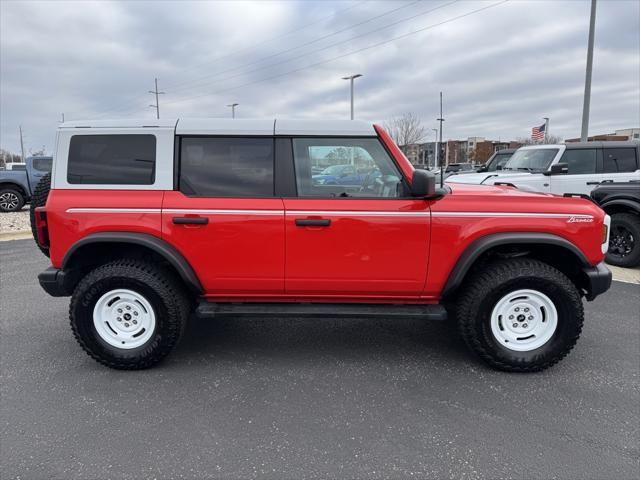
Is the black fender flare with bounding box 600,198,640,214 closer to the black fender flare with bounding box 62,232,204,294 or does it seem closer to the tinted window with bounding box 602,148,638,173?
the tinted window with bounding box 602,148,638,173

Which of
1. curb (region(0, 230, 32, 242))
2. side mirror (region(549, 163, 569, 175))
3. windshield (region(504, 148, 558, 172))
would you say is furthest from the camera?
curb (region(0, 230, 32, 242))

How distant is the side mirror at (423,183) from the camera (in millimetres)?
3014

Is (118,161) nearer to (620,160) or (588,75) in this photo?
(620,160)

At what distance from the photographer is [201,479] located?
2.19 m

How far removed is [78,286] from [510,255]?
10.8 ft

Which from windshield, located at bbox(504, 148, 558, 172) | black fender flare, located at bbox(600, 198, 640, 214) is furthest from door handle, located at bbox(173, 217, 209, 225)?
windshield, located at bbox(504, 148, 558, 172)

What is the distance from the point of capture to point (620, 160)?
28.2 feet

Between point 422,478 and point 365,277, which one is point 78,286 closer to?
point 365,277

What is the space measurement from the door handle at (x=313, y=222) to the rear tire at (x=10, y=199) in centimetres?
1293

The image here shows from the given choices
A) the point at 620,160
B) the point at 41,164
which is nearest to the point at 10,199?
the point at 41,164

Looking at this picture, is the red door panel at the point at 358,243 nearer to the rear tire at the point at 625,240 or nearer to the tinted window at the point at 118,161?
the tinted window at the point at 118,161

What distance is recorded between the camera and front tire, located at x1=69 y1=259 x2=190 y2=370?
325 centimetres

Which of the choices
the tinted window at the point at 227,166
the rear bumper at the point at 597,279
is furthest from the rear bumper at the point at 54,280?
the rear bumper at the point at 597,279

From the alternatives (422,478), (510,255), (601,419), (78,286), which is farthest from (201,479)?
(510,255)
